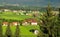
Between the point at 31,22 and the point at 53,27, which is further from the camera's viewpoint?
the point at 31,22

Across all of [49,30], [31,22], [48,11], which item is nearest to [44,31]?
[49,30]

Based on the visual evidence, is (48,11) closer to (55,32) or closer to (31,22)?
(55,32)

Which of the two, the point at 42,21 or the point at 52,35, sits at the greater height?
the point at 42,21

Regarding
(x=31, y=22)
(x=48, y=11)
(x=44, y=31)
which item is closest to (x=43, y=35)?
(x=44, y=31)

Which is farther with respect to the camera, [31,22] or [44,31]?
[31,22]

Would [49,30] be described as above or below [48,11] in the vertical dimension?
below

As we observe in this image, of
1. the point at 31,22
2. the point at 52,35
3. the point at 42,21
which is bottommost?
the point at 31,22

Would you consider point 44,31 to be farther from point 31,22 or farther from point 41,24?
point 31,22

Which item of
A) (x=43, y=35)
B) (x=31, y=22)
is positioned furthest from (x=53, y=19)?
(x=31, y=22)
